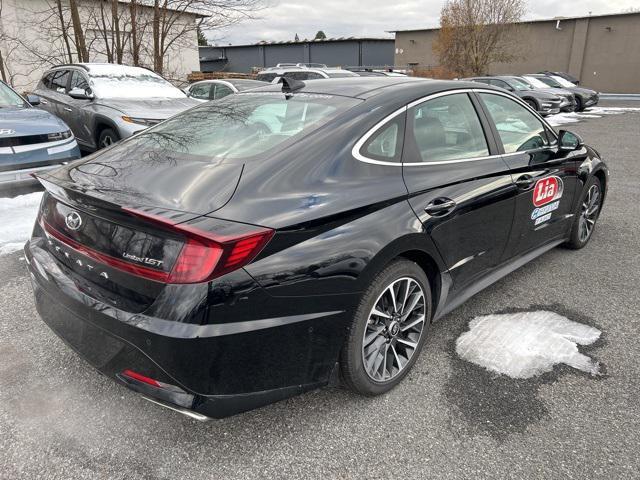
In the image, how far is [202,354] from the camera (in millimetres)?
1822

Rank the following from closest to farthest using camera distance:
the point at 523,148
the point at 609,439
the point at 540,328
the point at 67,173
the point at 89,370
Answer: the point at 609,439 < the point at 67,173 < the point at 89,370 < the point at 540,328 < the point at 523,148

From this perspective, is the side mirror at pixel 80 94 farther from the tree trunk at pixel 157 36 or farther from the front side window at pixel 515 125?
the front side window at pixel 515 125

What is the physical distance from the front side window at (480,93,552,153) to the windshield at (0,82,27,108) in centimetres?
632

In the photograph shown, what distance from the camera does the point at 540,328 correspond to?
3.15 meters

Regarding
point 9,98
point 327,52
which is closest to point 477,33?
point 327,52

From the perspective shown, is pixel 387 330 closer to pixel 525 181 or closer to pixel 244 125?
pixel 244 125

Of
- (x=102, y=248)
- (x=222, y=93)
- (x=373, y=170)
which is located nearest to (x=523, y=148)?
(x=373, y=170)

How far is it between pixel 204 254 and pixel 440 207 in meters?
1.34

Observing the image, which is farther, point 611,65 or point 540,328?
point 611,65

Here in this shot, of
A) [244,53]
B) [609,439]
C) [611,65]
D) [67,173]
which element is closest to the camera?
[609,439]

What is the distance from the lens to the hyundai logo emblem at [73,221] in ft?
7.02

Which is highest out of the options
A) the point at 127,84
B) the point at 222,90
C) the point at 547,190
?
the point at 127,84

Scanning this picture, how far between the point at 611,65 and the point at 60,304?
138ft

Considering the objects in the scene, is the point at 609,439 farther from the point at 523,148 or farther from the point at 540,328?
the point at 523,148
